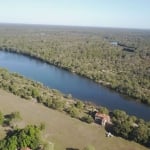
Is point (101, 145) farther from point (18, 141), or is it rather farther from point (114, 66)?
point (114, 66)

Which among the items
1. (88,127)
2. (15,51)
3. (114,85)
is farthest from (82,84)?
(15,51)

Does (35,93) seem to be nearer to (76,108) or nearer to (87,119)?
(76,108)

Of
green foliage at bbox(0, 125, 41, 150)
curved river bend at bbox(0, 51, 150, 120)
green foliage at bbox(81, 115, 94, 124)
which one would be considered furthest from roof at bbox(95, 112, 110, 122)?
green foliage at bbox(0, 125, 41, 150)

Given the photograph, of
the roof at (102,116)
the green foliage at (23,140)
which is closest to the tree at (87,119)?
the roof at (102,116)

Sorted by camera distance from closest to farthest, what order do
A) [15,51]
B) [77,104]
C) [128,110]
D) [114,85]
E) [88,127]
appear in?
[88,127] → [77,104] → [128,110] → [114,85] → [15,51]

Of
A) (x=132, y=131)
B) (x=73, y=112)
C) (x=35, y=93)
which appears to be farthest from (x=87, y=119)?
(x=35, y=93)

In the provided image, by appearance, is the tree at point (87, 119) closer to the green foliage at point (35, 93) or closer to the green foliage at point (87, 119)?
the green foliage at point (87, 119)

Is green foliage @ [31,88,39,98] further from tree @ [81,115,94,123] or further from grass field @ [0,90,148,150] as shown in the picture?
tree @ [81,115,94,123]
